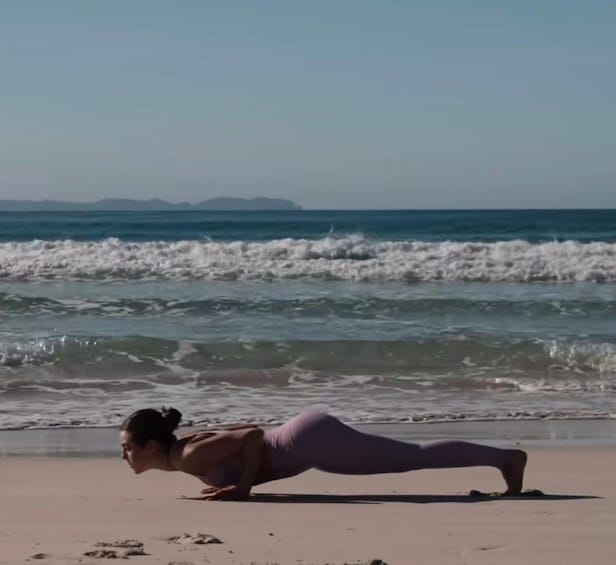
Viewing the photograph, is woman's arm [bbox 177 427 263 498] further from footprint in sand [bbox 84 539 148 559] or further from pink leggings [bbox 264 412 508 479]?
footprint in sand [bbox 84 539 148 559]

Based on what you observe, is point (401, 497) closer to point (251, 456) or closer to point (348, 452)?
point (348, 452)

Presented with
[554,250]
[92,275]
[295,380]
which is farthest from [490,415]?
[554,250]

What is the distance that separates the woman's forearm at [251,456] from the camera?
547 centimetres

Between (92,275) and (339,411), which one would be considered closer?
(339,411)

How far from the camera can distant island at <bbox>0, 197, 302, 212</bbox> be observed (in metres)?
92.4

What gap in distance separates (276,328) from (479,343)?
2.63 metres

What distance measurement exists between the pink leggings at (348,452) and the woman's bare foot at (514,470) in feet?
0.10

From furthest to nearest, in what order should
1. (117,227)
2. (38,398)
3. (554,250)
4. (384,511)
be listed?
1. (117,227)
2. (554,250)
3. (38,398)
4. (384,511)

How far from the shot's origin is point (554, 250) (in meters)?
24.4

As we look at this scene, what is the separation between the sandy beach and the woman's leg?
157mm

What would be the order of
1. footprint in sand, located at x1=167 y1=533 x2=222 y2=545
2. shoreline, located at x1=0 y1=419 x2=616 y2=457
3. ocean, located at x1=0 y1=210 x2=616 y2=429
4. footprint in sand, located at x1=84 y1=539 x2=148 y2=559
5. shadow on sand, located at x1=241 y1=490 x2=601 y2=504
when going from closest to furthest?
footprint in sand, located at x1=84 y1=539 x2=148 y2=559 < footprint in sand, located at x1=167 y1=533 x2=222 y2=545 < shadow on sand, located at x1=241 y1=490 x2=601 y2=504 < shoreline, located at x1=0 y1=419 x2=616 y2=457 < ocean, located at x1=0 y1=210 x2=616 y2=429

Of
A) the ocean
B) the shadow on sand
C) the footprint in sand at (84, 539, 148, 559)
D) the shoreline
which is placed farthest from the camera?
the ocean

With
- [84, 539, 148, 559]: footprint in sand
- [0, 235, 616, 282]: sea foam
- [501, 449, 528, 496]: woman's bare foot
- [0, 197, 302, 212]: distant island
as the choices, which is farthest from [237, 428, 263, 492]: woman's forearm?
[0, 197, 302, 212]: distant island

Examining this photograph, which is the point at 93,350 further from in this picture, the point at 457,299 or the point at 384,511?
the point at 384,511
